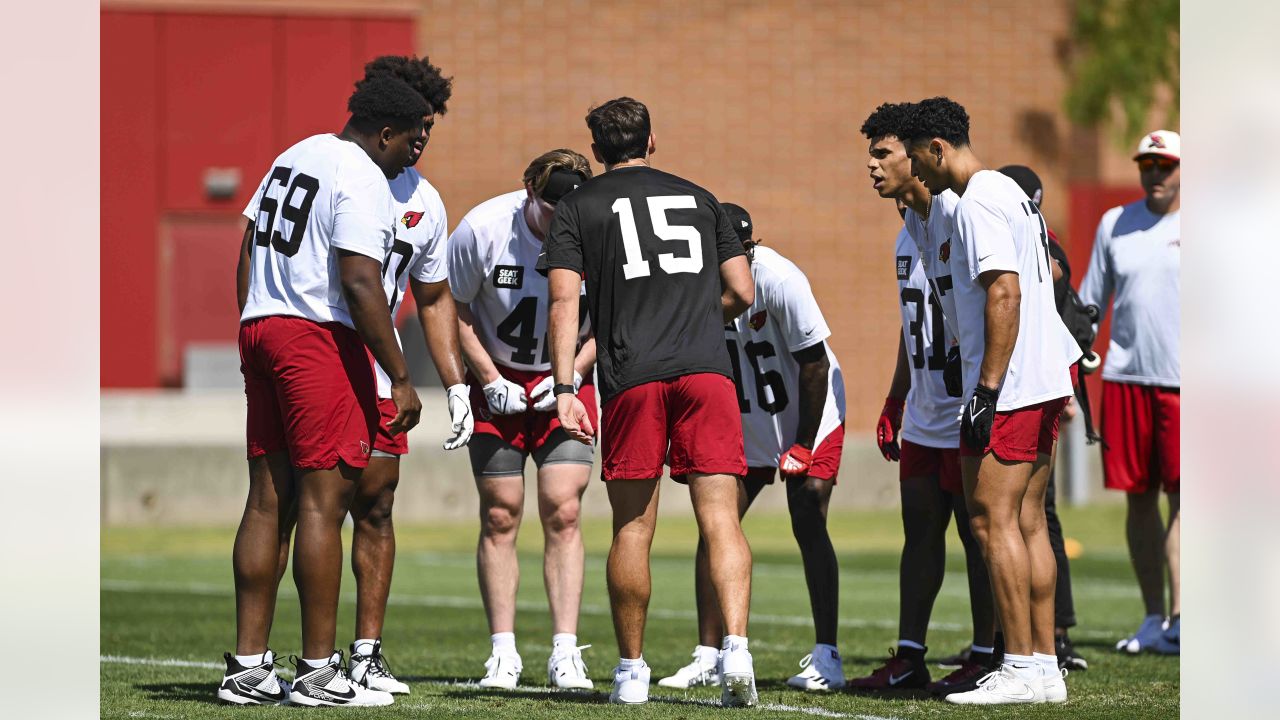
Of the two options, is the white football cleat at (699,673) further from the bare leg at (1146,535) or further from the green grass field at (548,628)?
the bare leg at (1146,535)

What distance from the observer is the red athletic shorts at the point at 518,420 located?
716cm

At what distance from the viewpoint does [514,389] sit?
7051 millimetres

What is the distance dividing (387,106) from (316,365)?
3.12 ft

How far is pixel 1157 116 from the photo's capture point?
2712 cm

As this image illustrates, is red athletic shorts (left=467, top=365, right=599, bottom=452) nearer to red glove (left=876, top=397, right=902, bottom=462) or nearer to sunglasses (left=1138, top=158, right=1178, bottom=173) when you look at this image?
red glove (left=876, top=397, right=902, bottom=462)

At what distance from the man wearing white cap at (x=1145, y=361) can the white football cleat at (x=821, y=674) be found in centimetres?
275

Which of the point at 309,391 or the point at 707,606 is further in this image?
the point at 707,606

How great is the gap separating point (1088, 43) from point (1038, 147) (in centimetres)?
177

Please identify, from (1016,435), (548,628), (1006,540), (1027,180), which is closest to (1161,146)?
(1027,180)

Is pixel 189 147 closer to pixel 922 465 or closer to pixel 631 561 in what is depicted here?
pixel 922 465

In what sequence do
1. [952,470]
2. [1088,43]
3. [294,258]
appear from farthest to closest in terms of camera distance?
[1088,43]
[952,470]
[294,258]

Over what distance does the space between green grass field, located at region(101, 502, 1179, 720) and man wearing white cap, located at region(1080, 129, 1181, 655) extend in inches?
26.7
